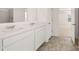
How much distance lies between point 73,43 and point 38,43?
456mm

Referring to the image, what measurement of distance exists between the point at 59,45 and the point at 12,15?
72 cm

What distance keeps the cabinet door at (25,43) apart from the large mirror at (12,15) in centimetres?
22

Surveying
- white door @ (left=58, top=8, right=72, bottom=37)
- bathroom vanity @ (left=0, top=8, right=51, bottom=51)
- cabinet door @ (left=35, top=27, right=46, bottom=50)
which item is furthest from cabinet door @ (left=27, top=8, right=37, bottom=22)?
white door @ (left=58, top=8, right=72, bottom=37)

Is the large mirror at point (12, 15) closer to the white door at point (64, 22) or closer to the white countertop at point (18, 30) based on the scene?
the white countertop at point (18, 30)

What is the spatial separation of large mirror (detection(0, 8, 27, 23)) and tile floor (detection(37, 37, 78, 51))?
18.4 inches

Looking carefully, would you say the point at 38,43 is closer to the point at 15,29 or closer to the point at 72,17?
the point at 15,29

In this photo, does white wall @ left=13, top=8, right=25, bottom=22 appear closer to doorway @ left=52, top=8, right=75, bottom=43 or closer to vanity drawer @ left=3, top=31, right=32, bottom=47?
vanity drawer @ left=3, top=31, right=32, bottom=47

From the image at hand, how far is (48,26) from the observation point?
2.05 meters

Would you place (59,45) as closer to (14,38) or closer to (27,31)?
(27,31)

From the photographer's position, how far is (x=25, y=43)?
2061mm

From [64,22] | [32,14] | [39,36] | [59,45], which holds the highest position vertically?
[32,14]

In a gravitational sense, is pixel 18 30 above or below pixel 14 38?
above

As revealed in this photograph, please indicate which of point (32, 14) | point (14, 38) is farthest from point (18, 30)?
point (32, 14)
